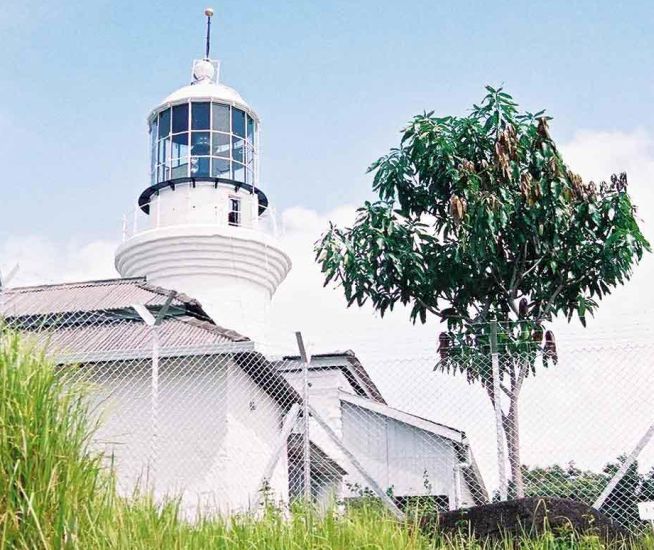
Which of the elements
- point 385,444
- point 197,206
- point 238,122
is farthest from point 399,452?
point 238,122

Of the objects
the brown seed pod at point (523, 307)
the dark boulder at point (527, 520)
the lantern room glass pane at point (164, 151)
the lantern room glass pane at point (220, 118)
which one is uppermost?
the lantern room glass pane at point (220, 118)

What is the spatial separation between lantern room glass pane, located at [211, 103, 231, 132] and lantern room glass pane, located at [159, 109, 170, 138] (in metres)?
0.82

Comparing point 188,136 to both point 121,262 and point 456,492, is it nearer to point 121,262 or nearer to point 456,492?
point 121,262

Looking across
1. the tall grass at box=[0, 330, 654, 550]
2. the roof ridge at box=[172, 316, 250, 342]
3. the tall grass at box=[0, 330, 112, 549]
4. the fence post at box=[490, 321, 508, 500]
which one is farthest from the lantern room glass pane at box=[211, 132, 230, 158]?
the tall grass at box=[0, 330, 112, 549]

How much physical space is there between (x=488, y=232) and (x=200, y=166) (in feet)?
24.0

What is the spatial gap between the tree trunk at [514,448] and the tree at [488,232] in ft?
8.73

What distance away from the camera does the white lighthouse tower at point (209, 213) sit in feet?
50.7

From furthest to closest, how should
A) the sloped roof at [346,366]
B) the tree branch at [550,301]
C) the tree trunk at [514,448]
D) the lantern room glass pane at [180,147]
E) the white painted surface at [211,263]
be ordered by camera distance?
the lantern room glass pane at [180,147] → the white painted surface at [211,263] → the sloped roof at [346,366] → the tree branch at [550,301] → the tree trunk at [514,448]

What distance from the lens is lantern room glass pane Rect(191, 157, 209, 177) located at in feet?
53.1

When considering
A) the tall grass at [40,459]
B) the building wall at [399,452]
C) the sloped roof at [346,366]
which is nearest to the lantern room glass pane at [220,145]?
the sloped roof at [346,366]

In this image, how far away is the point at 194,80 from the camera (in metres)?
17.2

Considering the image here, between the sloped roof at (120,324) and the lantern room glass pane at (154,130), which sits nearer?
the sloped roof at (120,324)

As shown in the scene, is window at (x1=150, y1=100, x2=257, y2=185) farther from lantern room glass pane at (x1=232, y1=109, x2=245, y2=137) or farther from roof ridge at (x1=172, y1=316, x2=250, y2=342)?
roof ridge at (x1=172, y1=316, x2=250, y2=342)

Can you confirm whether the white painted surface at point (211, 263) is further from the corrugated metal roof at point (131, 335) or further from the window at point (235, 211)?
the corrugated metal roof at point (131, 335)
